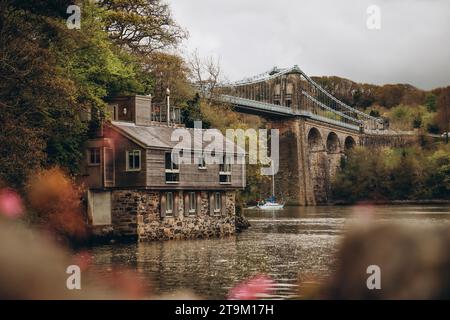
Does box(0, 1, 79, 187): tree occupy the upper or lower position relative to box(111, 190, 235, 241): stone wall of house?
upper

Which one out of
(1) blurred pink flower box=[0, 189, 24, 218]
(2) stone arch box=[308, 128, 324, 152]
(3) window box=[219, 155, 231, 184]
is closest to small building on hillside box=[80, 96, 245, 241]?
(3) window box=[219, 155, 231, 184]

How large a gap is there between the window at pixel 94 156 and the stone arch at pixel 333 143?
295 ft

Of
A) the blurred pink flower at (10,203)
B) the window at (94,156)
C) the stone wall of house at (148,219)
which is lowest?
the stone wall of house at (148,219)

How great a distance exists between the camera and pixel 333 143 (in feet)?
420

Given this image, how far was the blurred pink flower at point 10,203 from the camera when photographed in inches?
1005

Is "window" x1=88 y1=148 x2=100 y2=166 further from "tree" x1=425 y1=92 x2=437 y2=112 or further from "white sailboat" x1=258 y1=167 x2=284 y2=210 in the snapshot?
"tree" x1=425 y1=92 x2=437 y2=112

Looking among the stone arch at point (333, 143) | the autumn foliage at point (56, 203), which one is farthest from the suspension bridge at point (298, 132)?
the autumn foliage at point (56, 203)

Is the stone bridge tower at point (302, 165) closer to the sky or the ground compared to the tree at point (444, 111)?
closer to the ground

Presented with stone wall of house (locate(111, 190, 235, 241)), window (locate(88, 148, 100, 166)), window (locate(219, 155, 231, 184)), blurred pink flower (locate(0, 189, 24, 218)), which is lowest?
stone wall of house (locate(111, 190, 235, 241))

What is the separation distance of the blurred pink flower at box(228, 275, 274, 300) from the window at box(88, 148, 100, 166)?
16.9 m

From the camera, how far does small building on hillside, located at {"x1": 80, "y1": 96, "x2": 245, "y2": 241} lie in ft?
120

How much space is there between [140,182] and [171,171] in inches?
80.8

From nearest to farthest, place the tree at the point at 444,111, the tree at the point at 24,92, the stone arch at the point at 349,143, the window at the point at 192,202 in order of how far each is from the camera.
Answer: the tree at the point at 24,92, the window at the point at 192,202, the tree at the point at 444,111, the stone arch at the point at 349,143

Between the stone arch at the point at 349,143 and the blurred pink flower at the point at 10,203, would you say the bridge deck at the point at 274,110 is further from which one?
the blurred pink flower at the point at 10,203
